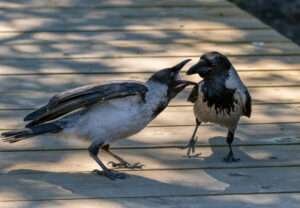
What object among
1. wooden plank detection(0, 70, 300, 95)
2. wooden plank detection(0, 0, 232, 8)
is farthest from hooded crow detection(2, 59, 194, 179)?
wooden plank detection(0, 0, 232, 8)

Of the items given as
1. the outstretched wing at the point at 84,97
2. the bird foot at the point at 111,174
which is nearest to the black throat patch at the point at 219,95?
the outstretched wing at the point at 84,97

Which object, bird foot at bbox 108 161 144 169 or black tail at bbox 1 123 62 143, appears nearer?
black tail at bbox 1 123 62 143

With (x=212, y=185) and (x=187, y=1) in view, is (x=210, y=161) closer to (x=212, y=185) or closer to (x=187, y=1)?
(x=212, y=185)

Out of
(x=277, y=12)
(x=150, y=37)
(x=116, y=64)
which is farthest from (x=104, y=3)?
(x=277, y=12)

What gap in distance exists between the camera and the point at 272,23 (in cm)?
1052

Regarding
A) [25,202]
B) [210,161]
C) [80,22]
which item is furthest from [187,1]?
[25,202]

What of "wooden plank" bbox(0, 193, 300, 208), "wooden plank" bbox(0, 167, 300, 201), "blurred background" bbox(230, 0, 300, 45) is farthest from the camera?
"blurred background" bbox(230, 0, 300, 45)

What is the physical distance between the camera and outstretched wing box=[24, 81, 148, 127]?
479 cm

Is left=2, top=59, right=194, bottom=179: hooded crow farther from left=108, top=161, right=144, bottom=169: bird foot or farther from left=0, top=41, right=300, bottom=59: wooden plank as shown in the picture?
left=0, top=41, right=300, bottom=59: wooden plank

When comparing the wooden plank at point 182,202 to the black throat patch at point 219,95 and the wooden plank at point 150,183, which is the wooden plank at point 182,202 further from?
the black throat patch at point 219,95

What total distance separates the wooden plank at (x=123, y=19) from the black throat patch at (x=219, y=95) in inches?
104

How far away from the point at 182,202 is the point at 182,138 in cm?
93

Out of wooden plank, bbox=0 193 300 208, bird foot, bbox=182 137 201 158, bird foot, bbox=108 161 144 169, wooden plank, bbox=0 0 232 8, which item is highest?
wooden plank, bbox=0 0 232 8

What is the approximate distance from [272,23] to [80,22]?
3.23 metres
